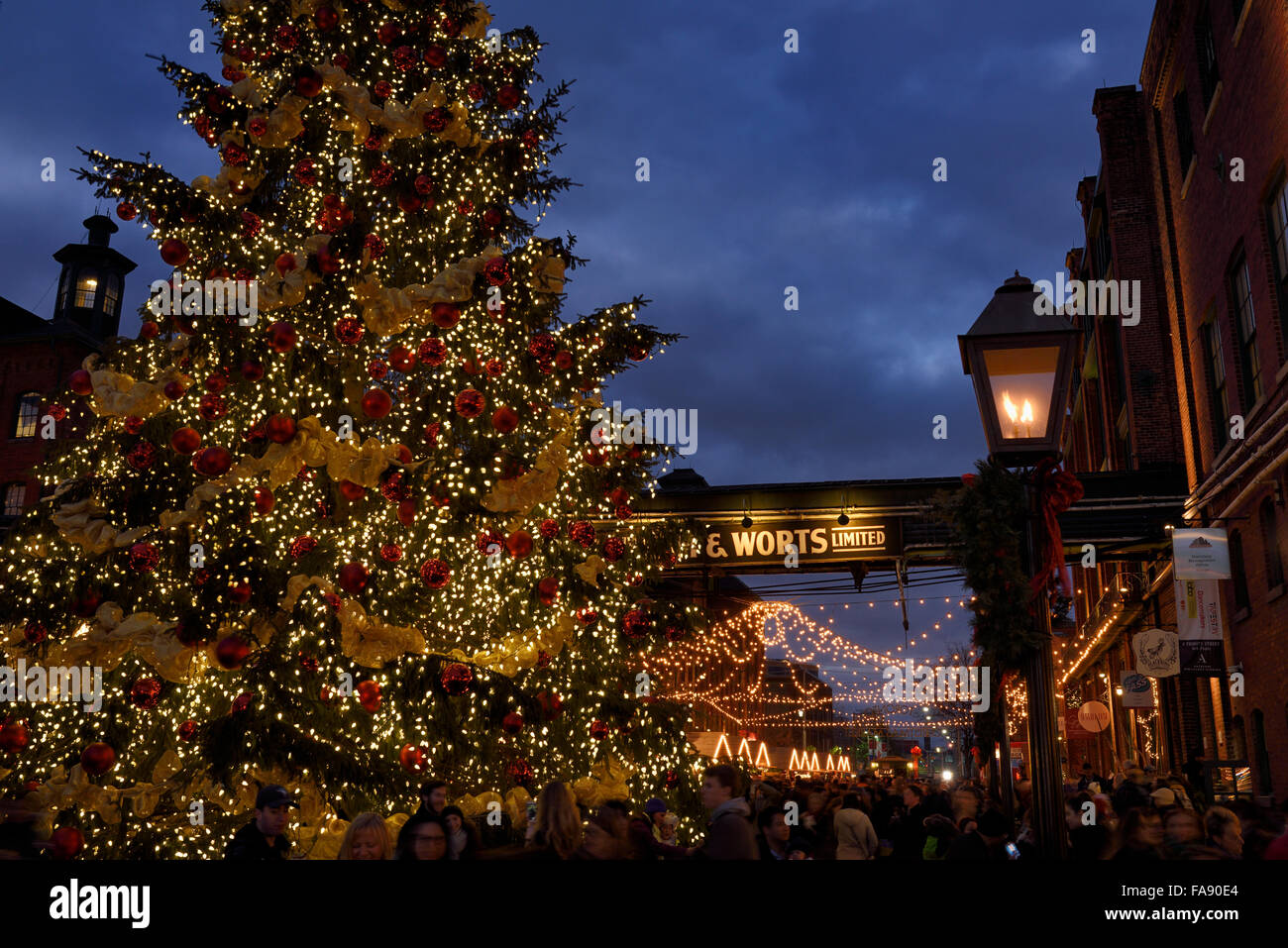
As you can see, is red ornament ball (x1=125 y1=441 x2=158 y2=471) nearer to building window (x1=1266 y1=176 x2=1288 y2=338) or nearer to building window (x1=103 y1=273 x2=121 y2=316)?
building window (x1=1266 y1=176 x2=1288 y2=338)

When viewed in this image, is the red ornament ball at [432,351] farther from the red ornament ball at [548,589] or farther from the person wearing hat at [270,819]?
the person wearing hat at [270,819]

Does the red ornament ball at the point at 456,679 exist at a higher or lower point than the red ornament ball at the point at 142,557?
lower

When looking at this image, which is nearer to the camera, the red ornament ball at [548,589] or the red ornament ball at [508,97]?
the red ornament ball at [548,589]

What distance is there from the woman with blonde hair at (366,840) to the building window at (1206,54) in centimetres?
1793

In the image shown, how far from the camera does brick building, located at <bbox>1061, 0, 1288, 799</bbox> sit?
14328mm

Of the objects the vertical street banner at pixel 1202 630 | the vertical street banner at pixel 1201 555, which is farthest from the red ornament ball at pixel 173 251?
the vertical street banner at pixel 1202 630

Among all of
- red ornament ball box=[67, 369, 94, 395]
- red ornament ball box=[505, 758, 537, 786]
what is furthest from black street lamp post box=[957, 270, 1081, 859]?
red ornament ball box=[67, 369, 94, 395]

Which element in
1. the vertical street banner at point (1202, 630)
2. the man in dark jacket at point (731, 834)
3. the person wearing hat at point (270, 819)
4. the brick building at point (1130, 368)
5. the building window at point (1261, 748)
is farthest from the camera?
the brick building at point (1130, 368)

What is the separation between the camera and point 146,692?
7.80 meters

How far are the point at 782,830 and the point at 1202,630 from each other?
1305 centimetres

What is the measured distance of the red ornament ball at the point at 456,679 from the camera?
8.01m

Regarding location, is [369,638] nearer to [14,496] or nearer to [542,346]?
[542,346]

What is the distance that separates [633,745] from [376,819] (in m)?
4.31

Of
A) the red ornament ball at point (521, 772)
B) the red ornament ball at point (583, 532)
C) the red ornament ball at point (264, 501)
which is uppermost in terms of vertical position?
the red ornament ball at point (264, 501)
